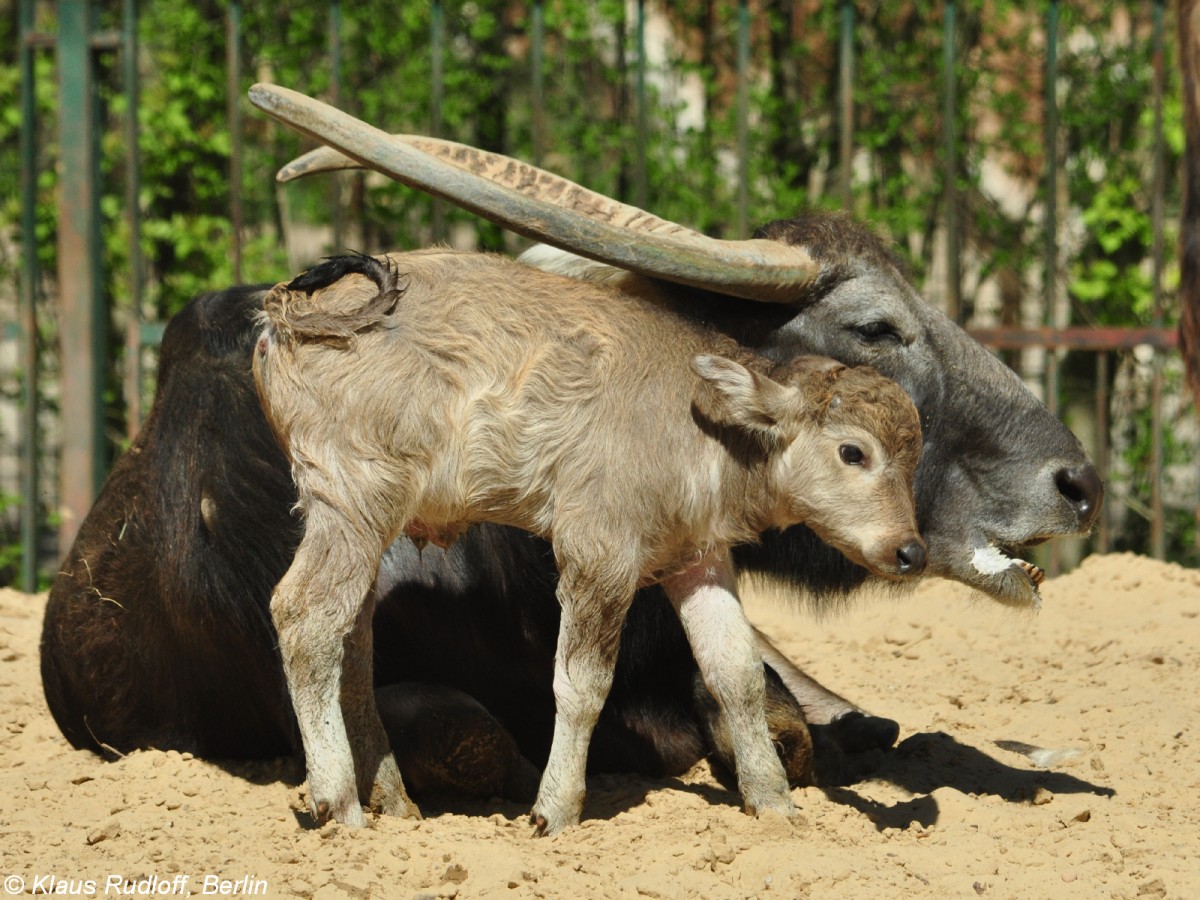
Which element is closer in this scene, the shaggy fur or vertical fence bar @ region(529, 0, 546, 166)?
the shaggy fur

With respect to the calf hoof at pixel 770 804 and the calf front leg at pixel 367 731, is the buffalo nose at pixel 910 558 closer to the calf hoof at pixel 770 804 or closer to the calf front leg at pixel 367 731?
the calf hoof at pixel 770 804

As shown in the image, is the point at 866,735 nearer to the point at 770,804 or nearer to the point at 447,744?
the point at 770,804

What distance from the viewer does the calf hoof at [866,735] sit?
14.8 ft

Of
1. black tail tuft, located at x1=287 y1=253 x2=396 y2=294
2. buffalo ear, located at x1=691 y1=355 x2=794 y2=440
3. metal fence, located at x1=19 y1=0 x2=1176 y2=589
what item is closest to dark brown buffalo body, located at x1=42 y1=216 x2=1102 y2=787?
buffalo ear, located at x1=691 y1=355 x2=794 y2=440

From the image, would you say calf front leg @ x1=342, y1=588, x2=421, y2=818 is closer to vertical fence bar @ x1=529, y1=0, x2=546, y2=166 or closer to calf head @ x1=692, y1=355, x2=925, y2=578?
calf head @ x1=692, y1=355, x2=925, y2=578

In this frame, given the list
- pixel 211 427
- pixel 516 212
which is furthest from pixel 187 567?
pixel 516 212

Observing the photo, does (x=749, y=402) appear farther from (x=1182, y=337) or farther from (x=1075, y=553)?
(x=1075, y=553)

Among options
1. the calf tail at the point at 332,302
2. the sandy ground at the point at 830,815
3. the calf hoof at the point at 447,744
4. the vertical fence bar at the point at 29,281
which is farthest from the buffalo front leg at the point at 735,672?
the vertical fence bar at the point at 29,281

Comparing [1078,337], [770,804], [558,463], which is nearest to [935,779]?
[770,804]

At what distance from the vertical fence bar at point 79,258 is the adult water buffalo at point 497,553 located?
2.60 m

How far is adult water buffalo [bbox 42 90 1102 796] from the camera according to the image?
407cm

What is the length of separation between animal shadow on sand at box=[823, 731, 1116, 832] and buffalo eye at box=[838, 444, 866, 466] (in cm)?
91

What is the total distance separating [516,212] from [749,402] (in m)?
0.70

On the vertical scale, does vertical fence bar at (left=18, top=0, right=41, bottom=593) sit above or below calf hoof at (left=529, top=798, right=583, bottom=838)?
above
